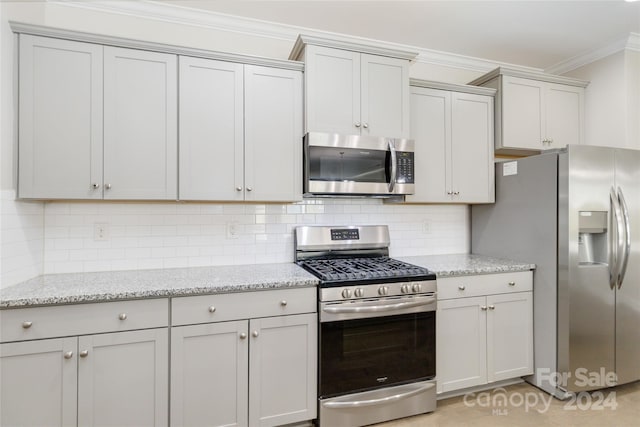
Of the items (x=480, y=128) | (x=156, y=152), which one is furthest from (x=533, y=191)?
(x=156, y=152)

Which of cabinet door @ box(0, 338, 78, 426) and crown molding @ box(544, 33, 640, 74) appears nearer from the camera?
cabinet door @ box(0, 338, 78, 426)

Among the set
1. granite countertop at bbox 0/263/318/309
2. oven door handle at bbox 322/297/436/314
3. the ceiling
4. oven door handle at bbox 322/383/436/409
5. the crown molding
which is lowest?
oven door handle at bbox 322/383/436/409

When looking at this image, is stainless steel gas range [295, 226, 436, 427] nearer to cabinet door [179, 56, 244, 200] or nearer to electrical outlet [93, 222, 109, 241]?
cabinet door [179, 56, 244, 200]

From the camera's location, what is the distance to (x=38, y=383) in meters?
1.64

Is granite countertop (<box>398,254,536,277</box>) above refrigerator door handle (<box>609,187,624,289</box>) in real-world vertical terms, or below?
below

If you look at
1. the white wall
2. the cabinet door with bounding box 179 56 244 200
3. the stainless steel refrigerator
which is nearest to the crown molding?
the stainless steel refrigerator

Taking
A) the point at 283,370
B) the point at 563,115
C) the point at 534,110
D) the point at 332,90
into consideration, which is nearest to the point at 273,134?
the point at 332,90

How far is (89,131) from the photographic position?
1.99 metres

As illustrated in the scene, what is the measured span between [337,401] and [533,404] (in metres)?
1.45

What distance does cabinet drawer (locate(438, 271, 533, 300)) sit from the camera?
93.1 inches

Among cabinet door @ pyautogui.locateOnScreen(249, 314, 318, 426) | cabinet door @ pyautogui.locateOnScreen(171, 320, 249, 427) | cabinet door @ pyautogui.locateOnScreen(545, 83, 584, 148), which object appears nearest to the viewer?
cabinet door @ pyautogui.locateOnScreen(171, 320, 249, 427)

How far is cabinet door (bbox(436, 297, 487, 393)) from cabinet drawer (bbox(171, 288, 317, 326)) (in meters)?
1.00

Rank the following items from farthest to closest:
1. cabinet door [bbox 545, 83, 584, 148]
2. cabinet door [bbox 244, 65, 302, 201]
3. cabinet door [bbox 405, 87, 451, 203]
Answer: cabinet door [bbox 545, 83, 584, 148]
cabinet door [bbox 405, 87, 451, 203]
cabinet door [bbox 244, 65, 302, 201]

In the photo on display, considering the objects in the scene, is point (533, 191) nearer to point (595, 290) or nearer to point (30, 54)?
point (595, 290)
